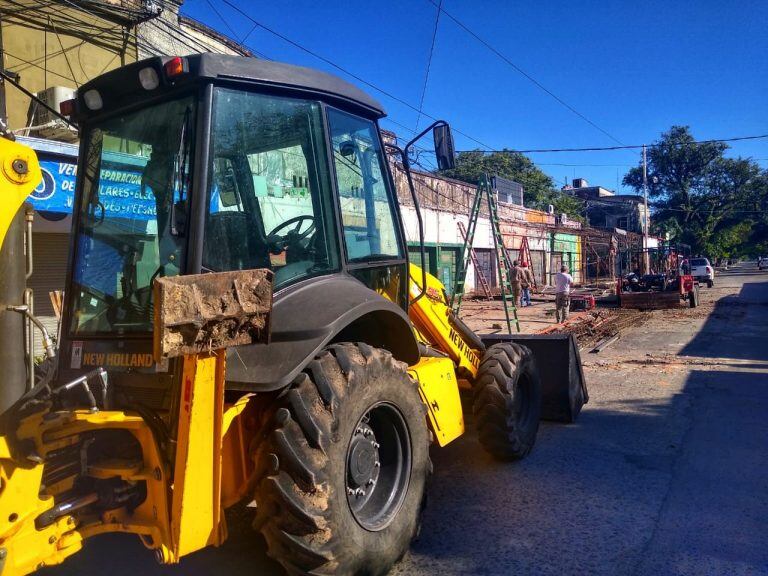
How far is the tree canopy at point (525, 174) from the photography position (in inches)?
1822

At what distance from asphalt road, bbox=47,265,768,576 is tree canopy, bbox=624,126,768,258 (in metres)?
54.0

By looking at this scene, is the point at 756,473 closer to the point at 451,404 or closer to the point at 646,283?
the point at 451,404

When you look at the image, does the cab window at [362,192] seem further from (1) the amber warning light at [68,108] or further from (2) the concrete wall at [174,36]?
(2) the concrete wall at [174,36]

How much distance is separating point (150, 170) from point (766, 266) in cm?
7642

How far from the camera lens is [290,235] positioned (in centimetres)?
350

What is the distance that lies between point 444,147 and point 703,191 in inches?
2380

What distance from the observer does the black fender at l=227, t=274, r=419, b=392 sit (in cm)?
283

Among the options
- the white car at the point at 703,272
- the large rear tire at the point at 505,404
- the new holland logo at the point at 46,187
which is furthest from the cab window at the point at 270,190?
the white car at the point at 703,272

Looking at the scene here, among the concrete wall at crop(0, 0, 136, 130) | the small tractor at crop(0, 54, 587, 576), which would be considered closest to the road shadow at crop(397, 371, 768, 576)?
the small tractor at crop(0, 54, 587, 576)

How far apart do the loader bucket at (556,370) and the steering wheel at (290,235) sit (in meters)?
3.44

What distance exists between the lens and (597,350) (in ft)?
40.6

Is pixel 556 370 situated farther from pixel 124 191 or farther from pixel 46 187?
pixel 46 187

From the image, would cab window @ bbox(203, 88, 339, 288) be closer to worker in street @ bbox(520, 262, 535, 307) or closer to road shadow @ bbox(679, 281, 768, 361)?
road shadow @ bbox(679, 281, 768, 361)

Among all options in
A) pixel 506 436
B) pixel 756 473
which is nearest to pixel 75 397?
pixel 506 436
